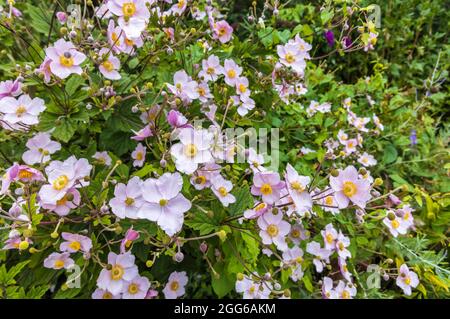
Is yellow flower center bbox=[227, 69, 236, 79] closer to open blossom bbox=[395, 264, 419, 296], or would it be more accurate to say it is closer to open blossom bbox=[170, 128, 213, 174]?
open blossom bbox=[170, 128, 213, 174]

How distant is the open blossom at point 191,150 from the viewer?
3.24 ft

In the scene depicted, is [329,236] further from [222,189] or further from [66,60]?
[66,60]

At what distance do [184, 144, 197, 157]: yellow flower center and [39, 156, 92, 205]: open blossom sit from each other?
0.28 meters

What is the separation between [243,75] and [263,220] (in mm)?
745

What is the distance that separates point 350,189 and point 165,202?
0.50m

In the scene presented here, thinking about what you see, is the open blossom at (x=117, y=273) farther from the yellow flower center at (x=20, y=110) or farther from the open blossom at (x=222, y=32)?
the open blossom at (x=222, y=32)

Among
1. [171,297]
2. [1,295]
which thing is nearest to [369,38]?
[171,297]

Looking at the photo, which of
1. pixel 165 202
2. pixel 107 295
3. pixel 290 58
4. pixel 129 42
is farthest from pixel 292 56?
pixel 107 295

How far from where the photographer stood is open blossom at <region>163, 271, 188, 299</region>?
1.39 m

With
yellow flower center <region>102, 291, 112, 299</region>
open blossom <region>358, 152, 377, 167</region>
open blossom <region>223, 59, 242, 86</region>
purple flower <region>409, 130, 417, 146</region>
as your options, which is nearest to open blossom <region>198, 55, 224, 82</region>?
open blossom <region>223, 59, 242, 86</region>

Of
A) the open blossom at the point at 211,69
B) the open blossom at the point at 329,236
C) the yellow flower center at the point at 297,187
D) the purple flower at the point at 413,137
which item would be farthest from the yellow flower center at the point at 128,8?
the purple flower at the point at 413,137

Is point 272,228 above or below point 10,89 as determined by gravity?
below

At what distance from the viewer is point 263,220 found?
1069 millimetres

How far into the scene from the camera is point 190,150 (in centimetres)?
101
